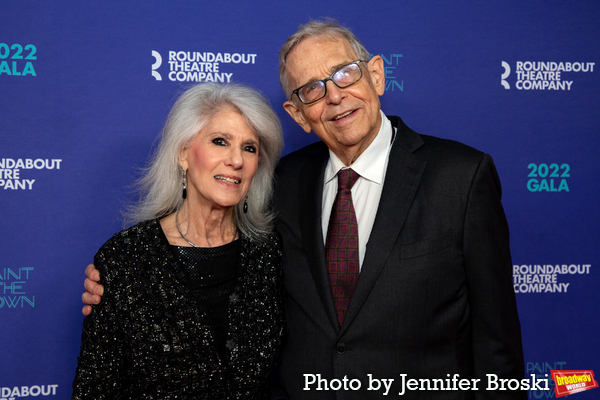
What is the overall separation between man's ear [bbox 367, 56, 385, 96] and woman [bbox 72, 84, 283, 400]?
401 millimetres

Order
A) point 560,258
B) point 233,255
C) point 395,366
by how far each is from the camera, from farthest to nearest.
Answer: point 560,258
point 233,255
point 395,366

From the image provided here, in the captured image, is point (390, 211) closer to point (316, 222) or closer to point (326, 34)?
point (316, 222)

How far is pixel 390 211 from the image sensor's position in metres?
1.47

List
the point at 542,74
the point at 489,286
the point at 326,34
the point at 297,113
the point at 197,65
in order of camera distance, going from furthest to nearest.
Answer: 1. the point at 542,74
2. the point at 197,65
3. the point at 297,113
4. the point at 326,34
5. the point at 489,286

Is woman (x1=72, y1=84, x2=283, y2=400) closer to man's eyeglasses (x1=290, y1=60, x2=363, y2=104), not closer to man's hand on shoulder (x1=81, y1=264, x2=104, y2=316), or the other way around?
man's hand on shoulder (x1=81, y1=264, x2=104, y2=316)

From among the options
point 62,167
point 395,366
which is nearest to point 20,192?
point 62,167

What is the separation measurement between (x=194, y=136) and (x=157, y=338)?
702 millimetres

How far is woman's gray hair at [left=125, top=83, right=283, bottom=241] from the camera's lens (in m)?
1.68

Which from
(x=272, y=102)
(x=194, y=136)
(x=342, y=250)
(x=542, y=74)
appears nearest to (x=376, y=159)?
(x=342, y=250)

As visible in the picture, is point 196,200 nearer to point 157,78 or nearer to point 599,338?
point 157,78

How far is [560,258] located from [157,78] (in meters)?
2.12

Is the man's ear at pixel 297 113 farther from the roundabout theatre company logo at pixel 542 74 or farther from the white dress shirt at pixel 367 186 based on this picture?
the roundabout theatre company logo at pixel 542 74

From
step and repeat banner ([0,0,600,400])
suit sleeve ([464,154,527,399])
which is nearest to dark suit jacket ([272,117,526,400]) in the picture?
suit sleeve ([464,154,527,399])

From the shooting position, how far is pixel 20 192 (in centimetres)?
204
